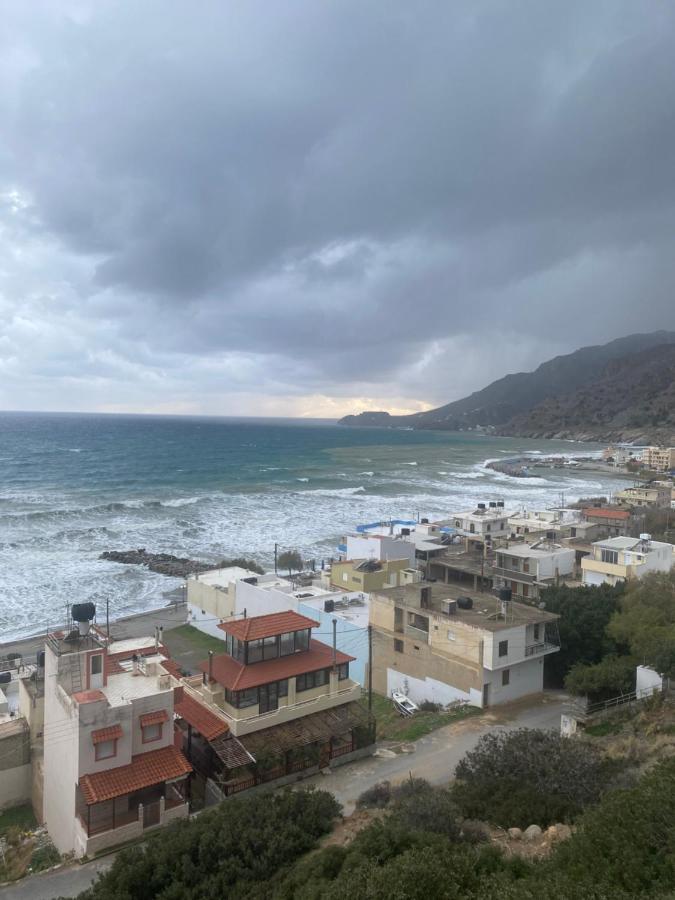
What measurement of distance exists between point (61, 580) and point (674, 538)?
4769cm

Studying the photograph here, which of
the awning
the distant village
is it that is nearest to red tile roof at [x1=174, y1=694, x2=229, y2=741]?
the distant village

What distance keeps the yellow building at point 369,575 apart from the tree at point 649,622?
11.6 m

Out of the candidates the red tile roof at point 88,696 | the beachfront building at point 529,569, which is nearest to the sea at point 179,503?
the beachfront building at point 529,569

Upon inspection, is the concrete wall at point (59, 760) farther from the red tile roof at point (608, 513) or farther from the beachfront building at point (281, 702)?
the red tile roof at point (608, 513)

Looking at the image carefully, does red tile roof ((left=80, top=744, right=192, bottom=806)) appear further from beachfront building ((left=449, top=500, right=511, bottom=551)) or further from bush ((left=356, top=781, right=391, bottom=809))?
beachfront building ((left=449, top=500, right=511, bottom=551))

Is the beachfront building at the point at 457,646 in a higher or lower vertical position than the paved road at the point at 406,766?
higher

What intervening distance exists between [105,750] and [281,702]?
5.85m

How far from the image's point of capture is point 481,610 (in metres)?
25.2

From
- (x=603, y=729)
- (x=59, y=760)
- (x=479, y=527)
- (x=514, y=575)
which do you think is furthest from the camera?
(x=479, y=527)

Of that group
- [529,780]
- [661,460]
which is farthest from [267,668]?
[661,460]

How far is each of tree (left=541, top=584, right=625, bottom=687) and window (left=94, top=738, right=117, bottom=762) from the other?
704 inches

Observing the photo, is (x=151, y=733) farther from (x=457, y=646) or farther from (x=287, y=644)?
(x=457, y=646)

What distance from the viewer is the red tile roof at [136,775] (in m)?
14.4

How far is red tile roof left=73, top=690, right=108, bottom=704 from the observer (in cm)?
1475
